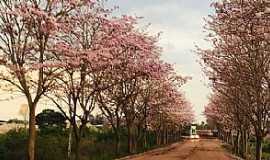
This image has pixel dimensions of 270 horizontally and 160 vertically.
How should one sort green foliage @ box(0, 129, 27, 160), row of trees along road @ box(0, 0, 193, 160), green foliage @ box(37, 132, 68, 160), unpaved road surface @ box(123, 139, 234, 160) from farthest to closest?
unpaved road surface @ box(123, 139, 234, 160) → green foliage @ box(37, 132, 68, 160) → green foliage @ box(0, 129, 27, 160) → row of trees along road @ box(0, 0, 193, 160)

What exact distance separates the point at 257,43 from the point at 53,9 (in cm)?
936

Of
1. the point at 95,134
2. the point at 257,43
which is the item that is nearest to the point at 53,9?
the point at 257,43

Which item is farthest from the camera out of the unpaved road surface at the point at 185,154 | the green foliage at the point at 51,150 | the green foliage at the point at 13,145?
the unpaved road surface at the point at 185,154

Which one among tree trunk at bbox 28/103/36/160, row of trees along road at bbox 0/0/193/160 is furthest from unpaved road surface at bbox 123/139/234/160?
tree trunk at bbox 28/103/36/160

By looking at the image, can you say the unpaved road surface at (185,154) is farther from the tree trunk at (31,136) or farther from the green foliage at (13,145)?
the tree trunk at (31,136)

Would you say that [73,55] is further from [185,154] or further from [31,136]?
[185,154]

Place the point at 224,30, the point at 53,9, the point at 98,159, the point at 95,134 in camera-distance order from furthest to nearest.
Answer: the point at 95,134
the point at 98,159
the point at 224,30
the point at 53,9

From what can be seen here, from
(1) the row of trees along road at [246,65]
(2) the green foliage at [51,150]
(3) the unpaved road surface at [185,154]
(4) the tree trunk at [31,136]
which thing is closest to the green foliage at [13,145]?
(2) the green foliage at [51,150]

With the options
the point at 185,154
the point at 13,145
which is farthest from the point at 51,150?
the point at 185,154

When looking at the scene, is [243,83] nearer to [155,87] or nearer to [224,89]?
[224,89]

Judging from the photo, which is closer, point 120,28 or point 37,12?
point 37,12

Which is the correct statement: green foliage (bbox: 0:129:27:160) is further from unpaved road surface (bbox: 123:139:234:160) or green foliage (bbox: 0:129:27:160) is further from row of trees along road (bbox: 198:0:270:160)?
row of trees along road (bbox: 198:0:270:160)

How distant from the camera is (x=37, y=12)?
62.8ft


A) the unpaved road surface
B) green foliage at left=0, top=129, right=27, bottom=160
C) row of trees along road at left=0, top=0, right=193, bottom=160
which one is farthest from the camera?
the unpaved road surface
